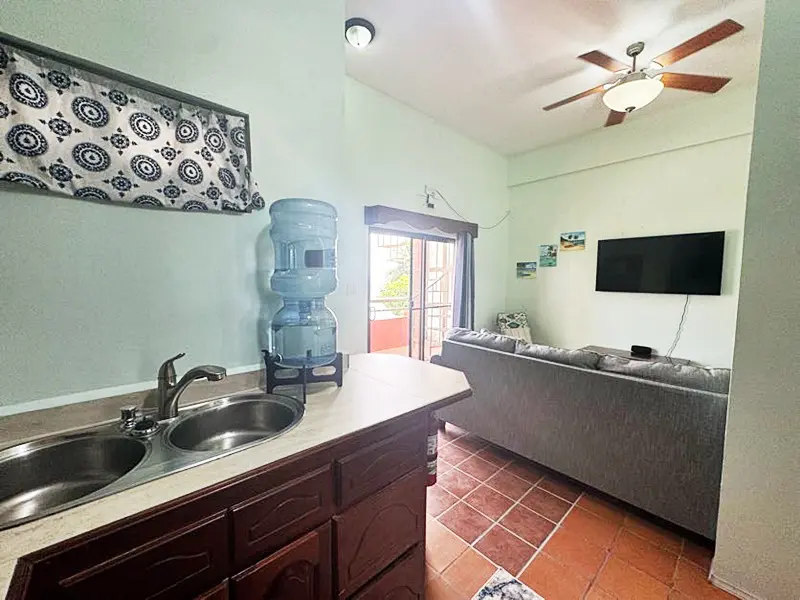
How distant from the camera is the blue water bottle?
1413 millimetres

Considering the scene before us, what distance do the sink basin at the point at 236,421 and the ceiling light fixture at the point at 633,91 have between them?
2.83 m

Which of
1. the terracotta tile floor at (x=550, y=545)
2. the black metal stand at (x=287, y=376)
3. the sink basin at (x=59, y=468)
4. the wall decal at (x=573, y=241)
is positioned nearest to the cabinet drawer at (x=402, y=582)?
the terracotta tile floor at (x=550, y=545)

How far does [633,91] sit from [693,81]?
553mm

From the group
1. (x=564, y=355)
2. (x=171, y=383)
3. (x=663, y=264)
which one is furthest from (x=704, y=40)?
(x=171, y=383)

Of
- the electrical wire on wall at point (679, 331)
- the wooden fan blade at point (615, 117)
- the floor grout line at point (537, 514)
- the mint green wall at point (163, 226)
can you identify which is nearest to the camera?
the mint green wall at point (163, 226)

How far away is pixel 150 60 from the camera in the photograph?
43.4 inches

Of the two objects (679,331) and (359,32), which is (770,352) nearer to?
(679,331)

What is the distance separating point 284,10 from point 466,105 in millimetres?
2294

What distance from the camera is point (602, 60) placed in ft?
7.39

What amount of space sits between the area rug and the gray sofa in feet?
2.61

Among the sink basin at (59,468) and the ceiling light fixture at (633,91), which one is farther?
the ceiling light fixture at (633,91)

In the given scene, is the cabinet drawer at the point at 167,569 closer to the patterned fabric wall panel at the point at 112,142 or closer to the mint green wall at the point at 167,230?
the mint green wall at the point at 167,230

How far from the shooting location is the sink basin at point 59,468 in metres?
0.83

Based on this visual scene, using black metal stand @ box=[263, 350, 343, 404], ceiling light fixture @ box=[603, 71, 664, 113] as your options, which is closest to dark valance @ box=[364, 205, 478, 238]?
ceiling light fixture @ box=[603, 71, 664, 113]
